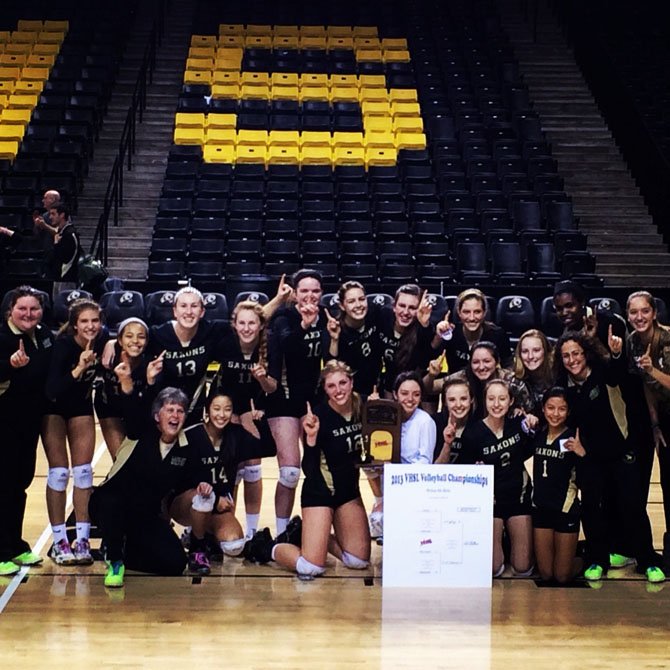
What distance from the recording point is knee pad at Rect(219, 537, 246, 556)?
6277 mm

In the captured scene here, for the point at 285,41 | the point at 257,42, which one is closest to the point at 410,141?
the point at 285,41

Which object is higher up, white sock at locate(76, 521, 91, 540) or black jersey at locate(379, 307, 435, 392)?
black jersey at locate(379, 307, 435, 392)

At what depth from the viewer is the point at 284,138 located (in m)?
14.5

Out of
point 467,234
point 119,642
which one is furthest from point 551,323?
point 119,642

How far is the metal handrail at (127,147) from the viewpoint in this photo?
12375 millimetres

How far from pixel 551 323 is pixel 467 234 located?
215 cm

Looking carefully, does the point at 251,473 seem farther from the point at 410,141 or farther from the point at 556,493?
the point at 410,141

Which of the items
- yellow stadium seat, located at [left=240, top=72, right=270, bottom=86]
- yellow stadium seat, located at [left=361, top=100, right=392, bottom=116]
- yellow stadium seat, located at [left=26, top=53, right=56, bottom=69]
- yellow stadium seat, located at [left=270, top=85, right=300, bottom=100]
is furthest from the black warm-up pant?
yellow stadium seat, located at [left=26, top=53, right=56, bottom=69]

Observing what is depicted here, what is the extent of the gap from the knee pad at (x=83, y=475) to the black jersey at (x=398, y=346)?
183 cm

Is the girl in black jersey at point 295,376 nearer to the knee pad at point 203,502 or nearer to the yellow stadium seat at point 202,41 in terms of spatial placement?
the knee pad at point 203,502

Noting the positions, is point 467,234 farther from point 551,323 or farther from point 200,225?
point 200,225

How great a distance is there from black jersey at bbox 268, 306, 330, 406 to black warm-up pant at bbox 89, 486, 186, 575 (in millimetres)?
1067

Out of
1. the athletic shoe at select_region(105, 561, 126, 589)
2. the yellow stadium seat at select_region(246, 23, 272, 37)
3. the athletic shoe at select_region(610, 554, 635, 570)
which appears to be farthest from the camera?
the yellow stadium seat at select_region(246, 23, 272, 37)

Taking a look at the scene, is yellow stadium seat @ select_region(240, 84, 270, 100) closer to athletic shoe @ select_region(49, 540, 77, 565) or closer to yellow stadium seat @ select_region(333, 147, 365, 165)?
yellow stadium seat @ select_region(333, 147, 365, 165)
